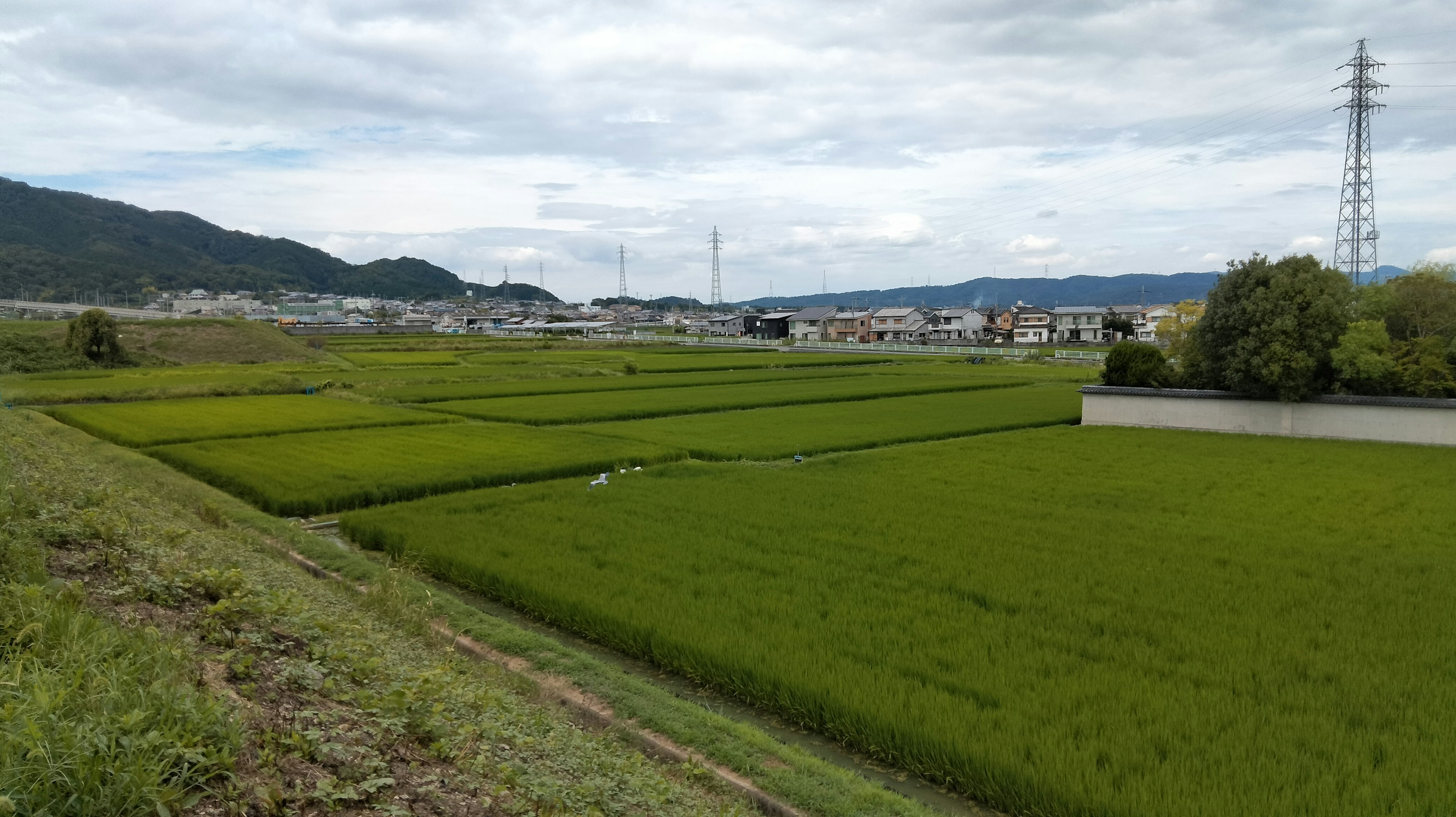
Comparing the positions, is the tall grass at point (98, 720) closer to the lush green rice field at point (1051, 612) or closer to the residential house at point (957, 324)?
the lush green rice field at point (1051, 612)

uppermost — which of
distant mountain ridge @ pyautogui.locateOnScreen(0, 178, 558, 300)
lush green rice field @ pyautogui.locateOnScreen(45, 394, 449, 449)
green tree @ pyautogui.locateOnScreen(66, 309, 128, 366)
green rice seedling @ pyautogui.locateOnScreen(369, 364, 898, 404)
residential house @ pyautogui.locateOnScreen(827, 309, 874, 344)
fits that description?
distant mountain ridge @ pyautogui.locateOnScreen(0, 178, 558, 300)

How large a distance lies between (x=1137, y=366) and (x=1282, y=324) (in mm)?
4691

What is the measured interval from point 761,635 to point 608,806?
311cm

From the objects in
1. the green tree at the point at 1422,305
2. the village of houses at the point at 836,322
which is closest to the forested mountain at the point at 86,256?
the village of houses at the point at 836,322

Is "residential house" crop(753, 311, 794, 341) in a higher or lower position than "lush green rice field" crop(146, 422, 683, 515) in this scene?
higher

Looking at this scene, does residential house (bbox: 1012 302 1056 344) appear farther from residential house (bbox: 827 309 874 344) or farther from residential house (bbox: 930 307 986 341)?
residential house (bbox: 827 309 874 344)

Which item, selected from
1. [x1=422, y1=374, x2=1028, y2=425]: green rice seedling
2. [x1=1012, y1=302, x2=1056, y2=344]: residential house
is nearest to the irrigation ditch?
[x1=422, y1=374, x2=1028, y2=425]: green rice seedling

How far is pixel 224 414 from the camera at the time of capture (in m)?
25.7

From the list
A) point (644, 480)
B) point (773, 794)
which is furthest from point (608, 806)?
point (644, 480)

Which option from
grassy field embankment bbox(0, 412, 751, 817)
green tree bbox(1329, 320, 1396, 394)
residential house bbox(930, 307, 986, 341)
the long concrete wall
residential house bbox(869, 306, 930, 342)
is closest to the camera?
grassy field embankment bbox(0, 412, 751, 817)

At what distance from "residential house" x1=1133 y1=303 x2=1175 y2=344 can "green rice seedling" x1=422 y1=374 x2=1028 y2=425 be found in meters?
49.9

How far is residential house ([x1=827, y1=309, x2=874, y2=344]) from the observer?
10350 cm

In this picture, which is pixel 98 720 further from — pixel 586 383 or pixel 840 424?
pixel 586 383

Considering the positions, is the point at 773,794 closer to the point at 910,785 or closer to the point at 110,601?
the point at 910,785
